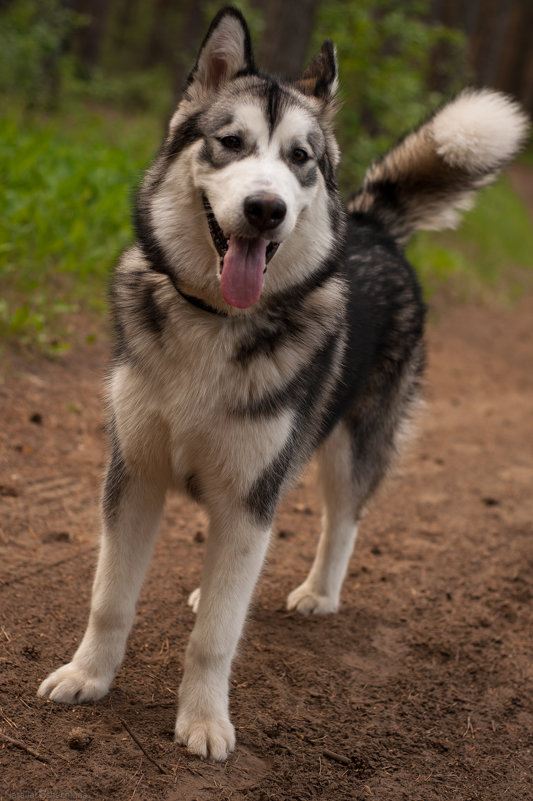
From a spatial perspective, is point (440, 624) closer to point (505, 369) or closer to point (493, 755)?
point (493, 755)

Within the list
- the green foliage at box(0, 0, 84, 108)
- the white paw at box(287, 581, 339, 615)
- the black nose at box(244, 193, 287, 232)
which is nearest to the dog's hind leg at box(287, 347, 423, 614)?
the white paw at box(287, 581, 339, 615)

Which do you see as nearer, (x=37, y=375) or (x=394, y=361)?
(x=394, y=361)

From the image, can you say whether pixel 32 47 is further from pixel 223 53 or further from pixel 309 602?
pixel 309 602

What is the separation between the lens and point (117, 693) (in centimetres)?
274

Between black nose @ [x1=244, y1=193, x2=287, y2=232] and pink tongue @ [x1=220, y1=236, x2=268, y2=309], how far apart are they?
9 cm

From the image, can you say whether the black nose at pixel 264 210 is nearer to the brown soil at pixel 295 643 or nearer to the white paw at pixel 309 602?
the brown soil at pixel 295 643

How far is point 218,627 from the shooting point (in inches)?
99.7

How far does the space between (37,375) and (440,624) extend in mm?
2936

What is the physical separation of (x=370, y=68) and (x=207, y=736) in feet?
25.3

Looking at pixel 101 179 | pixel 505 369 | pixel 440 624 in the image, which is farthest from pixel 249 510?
pixel 505 369

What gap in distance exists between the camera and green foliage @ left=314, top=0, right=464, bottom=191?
8344 mm

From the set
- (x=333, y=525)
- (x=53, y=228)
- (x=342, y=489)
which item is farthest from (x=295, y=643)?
(x=53, y=228)

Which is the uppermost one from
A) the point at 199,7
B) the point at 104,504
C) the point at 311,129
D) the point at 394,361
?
the point at 199,7

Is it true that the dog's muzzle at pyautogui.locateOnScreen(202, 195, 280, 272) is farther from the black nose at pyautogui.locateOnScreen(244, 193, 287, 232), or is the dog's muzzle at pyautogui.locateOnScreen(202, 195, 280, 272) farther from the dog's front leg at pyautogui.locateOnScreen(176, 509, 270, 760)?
the dog's front leg at pyautogui.locateOnScreen(176, 509, 270, 760)
